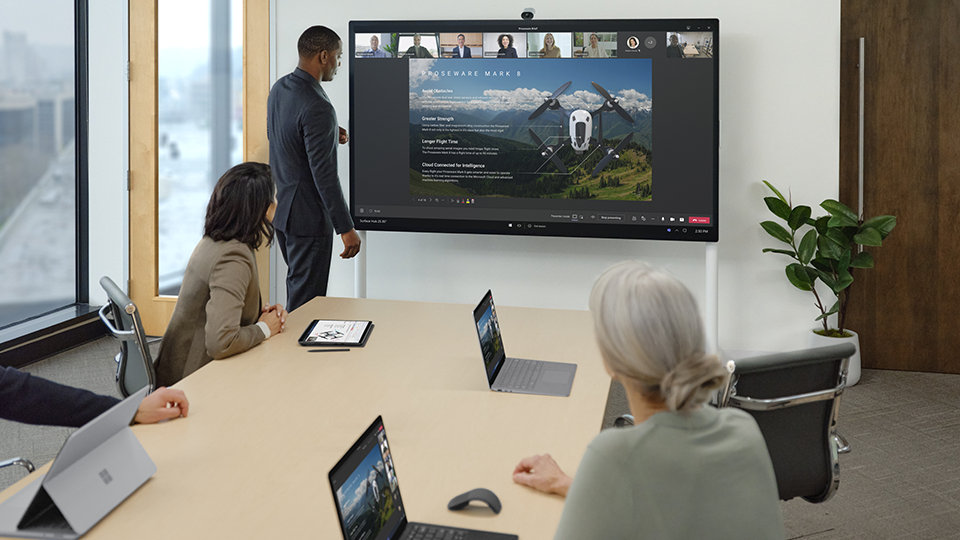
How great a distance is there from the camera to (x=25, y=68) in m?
5.46

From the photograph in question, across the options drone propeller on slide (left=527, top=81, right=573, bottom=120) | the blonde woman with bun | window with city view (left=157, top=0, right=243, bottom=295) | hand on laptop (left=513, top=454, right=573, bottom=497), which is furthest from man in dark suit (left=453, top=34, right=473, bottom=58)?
the blonde woman with bun

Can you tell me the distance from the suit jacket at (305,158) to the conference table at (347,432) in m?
1.38

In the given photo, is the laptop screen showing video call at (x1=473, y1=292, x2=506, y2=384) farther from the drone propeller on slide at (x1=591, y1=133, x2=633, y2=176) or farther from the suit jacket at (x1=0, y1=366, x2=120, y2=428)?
the drone propeller on slide at (x1=591, y1=133, x2=633, y2=176)

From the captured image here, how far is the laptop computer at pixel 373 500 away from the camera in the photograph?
5.17 ft

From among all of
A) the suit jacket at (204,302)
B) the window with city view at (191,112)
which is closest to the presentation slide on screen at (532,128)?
the window with city view at (191,112)

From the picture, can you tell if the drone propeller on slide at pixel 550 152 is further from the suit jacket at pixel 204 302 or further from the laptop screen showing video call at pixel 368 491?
the laptop screen showing video call at pixel 368 491

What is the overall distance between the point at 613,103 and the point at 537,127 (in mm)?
444

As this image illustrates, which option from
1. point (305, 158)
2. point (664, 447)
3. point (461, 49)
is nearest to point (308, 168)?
point (305, 158)

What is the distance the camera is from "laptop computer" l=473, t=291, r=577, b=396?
270cm

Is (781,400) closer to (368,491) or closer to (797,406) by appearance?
(797,406)

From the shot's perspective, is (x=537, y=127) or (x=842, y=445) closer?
(x=842, y=445)

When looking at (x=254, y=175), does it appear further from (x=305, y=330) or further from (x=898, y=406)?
(x=898, y=406)

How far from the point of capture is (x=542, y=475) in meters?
1.97

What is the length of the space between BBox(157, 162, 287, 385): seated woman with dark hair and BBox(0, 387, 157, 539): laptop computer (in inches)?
41.9
